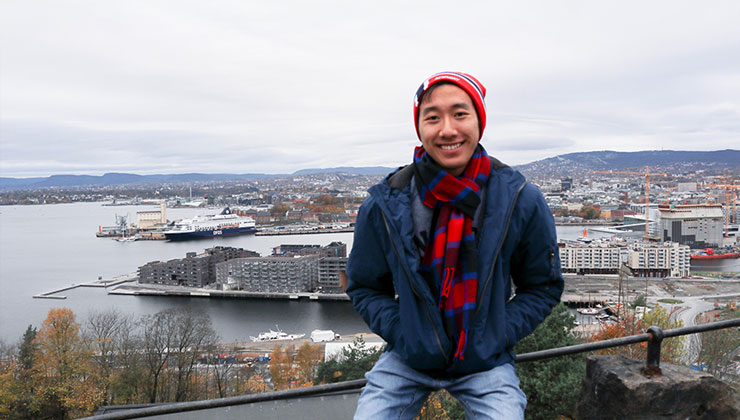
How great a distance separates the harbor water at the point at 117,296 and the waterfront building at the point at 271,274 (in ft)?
2.44

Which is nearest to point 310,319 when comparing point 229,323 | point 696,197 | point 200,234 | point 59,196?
point 229,323

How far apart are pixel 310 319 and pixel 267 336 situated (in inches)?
74.5

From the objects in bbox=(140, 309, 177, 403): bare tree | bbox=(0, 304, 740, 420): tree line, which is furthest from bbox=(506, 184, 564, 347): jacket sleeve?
bbox=(140, 309, 177, 403): bare tree

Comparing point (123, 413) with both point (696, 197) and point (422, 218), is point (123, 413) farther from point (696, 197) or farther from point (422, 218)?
point (696, 197)

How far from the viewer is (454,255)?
0.52 metres

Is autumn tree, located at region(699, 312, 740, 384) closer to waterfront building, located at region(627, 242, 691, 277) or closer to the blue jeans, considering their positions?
the blue jeans

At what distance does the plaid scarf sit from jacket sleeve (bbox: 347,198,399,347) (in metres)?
0.06

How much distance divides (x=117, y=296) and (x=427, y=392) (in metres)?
13.8

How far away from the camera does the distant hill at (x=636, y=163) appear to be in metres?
52.9

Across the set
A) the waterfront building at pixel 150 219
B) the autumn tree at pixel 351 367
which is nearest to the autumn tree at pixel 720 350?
the autumn tree at pixel 351 367

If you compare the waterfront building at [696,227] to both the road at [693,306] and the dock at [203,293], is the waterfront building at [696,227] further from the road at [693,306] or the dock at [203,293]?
the dock at [203,293]

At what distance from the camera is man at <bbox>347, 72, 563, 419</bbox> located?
0.53 m

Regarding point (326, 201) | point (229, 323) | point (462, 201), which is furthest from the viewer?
point (326, 201)

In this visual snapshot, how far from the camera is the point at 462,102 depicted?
54cm
